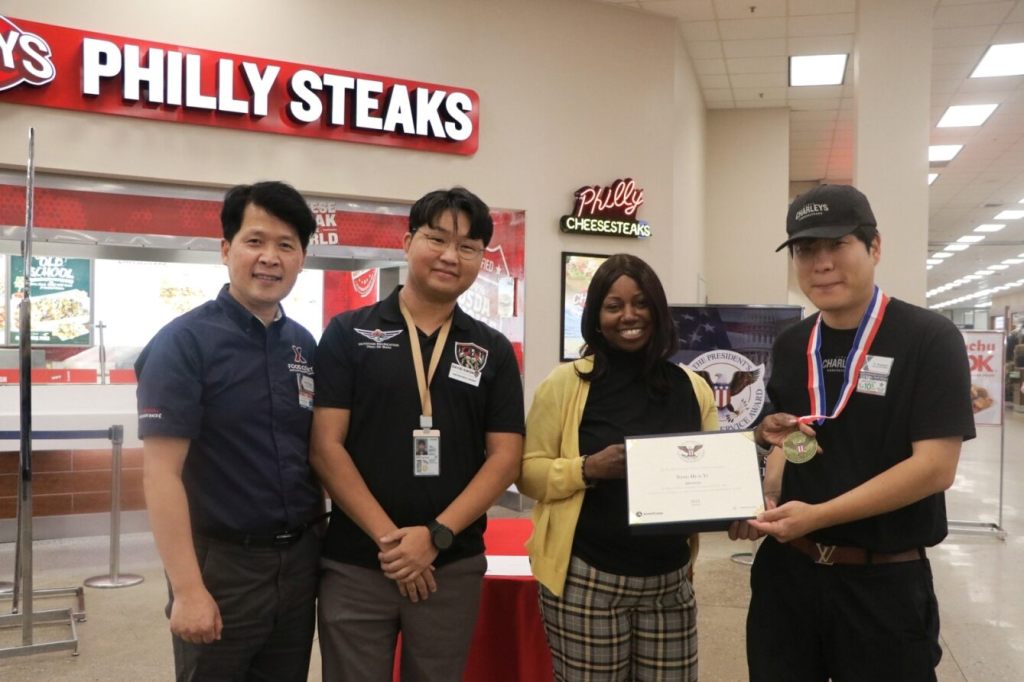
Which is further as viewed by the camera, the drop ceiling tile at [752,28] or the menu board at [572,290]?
the drop ceiling tile at [752,28]

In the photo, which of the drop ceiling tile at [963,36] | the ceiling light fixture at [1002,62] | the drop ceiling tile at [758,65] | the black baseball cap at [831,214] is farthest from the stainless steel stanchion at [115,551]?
the ceiling light fixture at [1002,62]

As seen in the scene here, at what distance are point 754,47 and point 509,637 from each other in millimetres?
7313

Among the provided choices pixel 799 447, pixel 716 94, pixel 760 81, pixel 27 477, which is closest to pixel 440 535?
pixel 799 447

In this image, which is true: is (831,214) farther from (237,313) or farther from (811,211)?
(237,313)

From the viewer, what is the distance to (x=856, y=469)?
5.68ft

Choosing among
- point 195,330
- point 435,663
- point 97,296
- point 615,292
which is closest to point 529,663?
point 435,663

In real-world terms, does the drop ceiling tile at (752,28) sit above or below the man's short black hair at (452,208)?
above

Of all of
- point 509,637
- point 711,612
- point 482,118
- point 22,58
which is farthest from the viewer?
point 482,118

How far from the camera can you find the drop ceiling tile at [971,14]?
6984mm

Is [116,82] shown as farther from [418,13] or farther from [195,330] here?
[195,330]

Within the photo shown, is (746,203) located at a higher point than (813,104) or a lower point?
lower

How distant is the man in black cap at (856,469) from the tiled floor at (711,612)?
186 cm

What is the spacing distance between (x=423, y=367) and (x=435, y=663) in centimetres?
71

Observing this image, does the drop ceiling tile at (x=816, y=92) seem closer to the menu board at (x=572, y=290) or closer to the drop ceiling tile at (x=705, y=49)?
the drop ceiling tile at (x=705, y=49)
